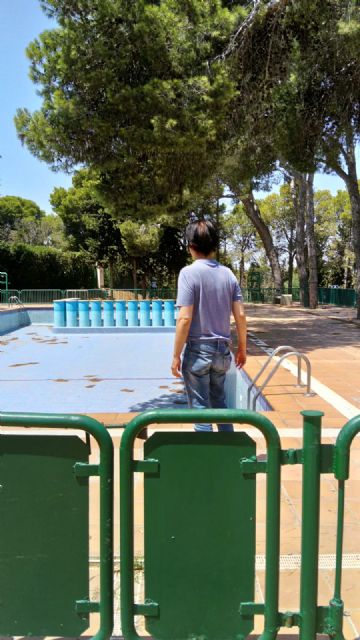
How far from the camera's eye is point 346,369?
9.49 m

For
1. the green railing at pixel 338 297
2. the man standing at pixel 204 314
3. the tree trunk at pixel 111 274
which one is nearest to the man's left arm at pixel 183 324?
the man standing at pixel 204 314

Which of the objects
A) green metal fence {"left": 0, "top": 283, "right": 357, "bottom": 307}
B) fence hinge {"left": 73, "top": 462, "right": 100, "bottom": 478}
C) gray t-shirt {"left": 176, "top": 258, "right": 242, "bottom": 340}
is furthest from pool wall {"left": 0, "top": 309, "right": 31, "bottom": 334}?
fence hinge {"left": 73, "top": 462, "right": 100, "bottom": 478}

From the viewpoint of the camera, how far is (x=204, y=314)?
374 centimetres

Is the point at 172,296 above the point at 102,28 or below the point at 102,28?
below

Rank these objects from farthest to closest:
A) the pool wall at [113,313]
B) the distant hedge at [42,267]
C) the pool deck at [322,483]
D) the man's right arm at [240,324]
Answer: the distant hedge at [42,267], the pool wall at [113,313], the man's right arm at [240,324], the pool deck at [322,483]

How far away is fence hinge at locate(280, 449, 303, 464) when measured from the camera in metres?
2.13

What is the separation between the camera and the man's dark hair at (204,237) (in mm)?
3764

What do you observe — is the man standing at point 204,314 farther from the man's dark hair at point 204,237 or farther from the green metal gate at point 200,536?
the green metal gate at point 200,536

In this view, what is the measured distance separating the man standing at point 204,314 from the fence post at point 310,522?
156cm

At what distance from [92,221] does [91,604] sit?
30847 mm

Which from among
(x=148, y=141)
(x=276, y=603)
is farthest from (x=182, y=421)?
(x=148, y=141)

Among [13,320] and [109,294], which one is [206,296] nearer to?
[13,320]

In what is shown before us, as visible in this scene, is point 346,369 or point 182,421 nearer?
point 182,421

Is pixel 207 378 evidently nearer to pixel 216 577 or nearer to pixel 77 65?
pixel 216 577
